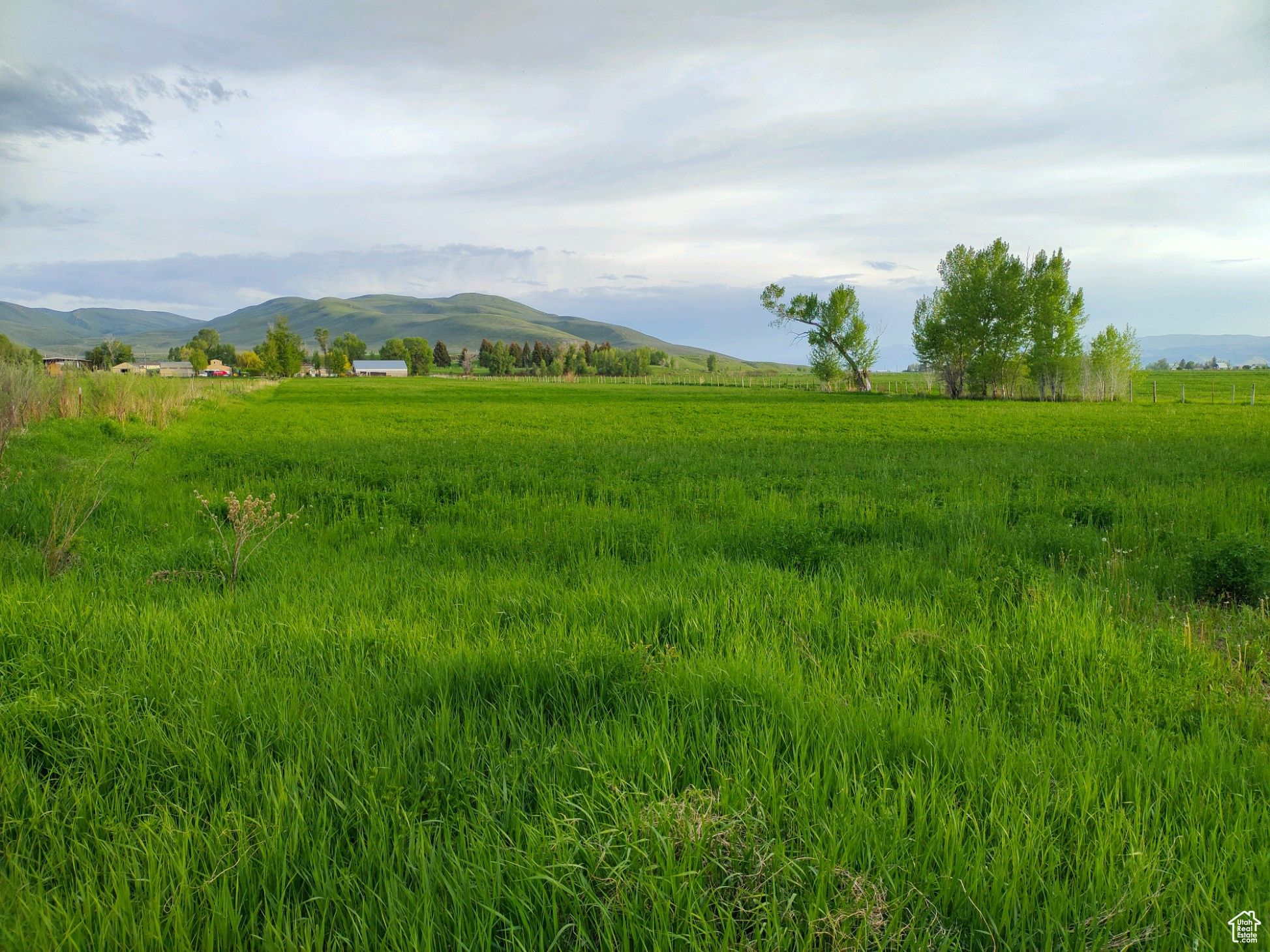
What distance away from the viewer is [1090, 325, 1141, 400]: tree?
5250 cm

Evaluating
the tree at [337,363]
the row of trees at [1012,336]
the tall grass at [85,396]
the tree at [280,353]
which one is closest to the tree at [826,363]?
the row of trees at [1012,336]

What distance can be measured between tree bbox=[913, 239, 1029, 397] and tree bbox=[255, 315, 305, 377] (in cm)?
12735

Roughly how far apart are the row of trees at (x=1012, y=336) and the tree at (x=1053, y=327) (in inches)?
2.2

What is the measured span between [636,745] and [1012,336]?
64057 mm

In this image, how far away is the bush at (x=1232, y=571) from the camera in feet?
19.0

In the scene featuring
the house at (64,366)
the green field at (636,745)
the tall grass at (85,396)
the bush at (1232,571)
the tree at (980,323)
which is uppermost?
the tree at (980,323)

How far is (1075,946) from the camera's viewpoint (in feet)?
6.93

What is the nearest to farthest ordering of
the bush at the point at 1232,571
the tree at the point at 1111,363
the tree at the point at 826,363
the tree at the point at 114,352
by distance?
1. the bush at the point at 1232,571
2. the tree at the point at 1111,363
3. the tree at the point at 826,363
4. the tree at the point at 114,352

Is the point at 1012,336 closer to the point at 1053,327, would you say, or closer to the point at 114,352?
the point at 1053,327

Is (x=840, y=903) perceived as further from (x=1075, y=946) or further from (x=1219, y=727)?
(x=1219, y=727)

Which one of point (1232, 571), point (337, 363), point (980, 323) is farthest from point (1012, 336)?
point (337, 363)

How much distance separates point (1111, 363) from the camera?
5284 centimetres

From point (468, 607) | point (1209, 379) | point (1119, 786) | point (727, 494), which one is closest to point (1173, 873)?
point (1119, 786)

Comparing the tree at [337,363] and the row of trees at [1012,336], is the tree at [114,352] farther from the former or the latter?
the row of trees at [1012,336]
